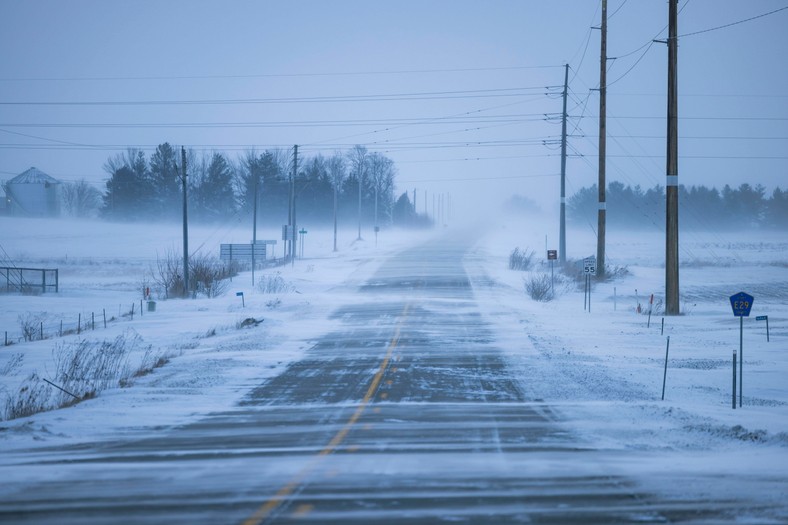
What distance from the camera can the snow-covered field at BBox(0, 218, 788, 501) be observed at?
36.9 feet

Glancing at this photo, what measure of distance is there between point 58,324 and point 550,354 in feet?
67.2

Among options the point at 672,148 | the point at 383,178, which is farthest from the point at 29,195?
the point at 672,148

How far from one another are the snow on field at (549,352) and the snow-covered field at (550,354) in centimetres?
5

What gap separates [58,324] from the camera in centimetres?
3133

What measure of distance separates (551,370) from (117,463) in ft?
35.3

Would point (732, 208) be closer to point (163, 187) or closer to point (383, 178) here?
point (383, 178)

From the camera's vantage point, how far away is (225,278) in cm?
4931

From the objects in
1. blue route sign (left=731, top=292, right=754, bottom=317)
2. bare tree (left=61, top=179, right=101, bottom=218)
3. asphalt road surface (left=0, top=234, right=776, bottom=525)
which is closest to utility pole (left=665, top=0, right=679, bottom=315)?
blue route sign (left=731, top=292, right=754, bottom=317)

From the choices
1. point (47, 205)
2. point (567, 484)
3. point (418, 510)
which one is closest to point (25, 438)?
point (418, 510)

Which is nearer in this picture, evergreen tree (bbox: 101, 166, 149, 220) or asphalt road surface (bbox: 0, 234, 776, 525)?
asphalt road surface (bbox: 0, 234, 776, 525)

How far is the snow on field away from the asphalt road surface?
0.91 m

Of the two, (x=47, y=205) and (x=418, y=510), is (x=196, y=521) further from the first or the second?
(x=47, y=205)

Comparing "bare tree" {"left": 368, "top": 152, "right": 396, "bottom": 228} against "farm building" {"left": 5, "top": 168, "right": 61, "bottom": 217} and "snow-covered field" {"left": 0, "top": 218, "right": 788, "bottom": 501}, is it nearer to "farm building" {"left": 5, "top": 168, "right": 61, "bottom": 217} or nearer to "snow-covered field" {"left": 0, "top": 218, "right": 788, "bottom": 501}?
"farm building" {"left": 5, "top": 168, "right": 61, "bottom": 217}

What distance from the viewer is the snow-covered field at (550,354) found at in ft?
36.9
